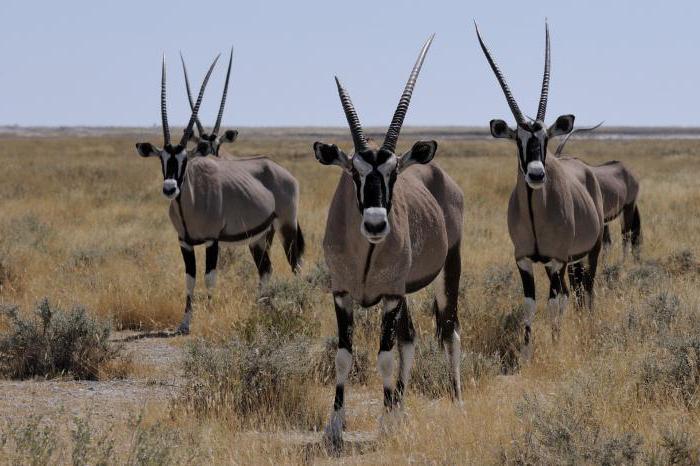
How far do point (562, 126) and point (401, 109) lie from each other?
278cm

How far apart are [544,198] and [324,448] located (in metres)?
3.77

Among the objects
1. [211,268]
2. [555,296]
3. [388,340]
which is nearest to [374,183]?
[388,340]

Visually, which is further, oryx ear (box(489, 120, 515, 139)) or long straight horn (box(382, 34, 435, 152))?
oryx ear (box(489, 120, 515, 139))

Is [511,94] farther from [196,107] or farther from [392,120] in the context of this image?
[196,107]

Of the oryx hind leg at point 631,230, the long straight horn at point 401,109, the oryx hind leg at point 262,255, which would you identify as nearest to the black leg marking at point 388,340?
the long straight horn at point 401,109

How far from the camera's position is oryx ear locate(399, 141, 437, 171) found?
17.6 feet

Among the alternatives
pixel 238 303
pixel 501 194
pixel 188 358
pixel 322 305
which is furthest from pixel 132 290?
pixel 501 194

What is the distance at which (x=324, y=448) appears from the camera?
523cm

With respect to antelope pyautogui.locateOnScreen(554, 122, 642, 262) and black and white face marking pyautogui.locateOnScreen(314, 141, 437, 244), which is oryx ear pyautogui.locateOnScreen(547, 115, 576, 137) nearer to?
black and white face marking pyautogui.locateOnScreen(314, 141, 437, 244)

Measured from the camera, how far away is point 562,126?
7898 mm

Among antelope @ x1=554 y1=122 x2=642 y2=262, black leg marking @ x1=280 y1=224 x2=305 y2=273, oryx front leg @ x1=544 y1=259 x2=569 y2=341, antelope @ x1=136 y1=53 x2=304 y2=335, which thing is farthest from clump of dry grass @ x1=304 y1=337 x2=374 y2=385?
antelope @ x1=554 y1=122 x2=642 y2=262

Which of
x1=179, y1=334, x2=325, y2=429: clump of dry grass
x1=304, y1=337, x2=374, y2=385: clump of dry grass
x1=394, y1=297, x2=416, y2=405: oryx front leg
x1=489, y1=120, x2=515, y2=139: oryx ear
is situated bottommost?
x1=304, y1=337, x2=374, y2=385: clump of dry grass

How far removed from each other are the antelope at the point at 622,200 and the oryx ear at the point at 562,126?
14.9ft

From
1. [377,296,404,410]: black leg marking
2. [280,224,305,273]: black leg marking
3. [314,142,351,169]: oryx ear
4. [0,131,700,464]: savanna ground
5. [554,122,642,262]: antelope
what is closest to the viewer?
[0,131,700,464]: savanna ground
